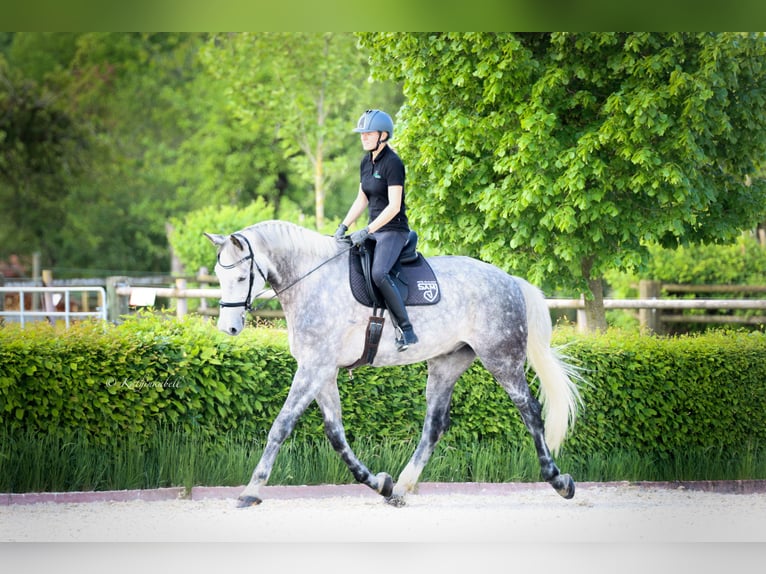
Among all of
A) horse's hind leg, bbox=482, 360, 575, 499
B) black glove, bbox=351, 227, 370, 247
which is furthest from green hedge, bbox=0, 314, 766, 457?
black glove, bbox=351, 227, 370, 247

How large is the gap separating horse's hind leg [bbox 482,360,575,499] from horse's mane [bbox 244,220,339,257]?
1.20 meters

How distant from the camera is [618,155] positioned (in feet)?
21.4

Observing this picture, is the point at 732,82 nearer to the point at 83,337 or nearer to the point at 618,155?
the point at 618,155

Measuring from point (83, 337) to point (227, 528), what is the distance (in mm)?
1525

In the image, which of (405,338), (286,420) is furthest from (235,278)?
(405,338)

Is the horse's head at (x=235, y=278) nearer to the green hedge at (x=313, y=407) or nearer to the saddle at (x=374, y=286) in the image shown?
the saddle at (x=374, y=286)

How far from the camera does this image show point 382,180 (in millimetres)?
5336

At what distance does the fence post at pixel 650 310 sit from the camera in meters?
8.68

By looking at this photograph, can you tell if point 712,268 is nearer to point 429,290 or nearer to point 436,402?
point 436,402

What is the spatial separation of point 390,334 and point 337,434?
65cm

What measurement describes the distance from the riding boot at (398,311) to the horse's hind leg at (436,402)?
1.71 ft

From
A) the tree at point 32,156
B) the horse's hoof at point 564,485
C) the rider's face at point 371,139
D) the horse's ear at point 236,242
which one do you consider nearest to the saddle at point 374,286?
the rider's face at point 371,139

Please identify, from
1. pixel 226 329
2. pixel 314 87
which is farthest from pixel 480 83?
pixel 314 87

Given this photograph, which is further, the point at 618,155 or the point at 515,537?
the point at 618,155
